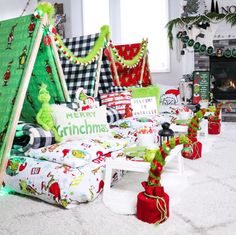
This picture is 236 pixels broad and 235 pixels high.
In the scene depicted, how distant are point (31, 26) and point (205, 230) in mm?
1904

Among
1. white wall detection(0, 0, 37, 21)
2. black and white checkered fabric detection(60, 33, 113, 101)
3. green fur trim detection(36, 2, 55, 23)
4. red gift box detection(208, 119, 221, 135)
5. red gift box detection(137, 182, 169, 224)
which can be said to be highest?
white wall detection(0, 0, 37, 21)

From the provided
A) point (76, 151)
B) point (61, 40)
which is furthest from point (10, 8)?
point (76, 151)

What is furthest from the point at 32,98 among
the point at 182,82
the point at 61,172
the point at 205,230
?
the point at 182,82

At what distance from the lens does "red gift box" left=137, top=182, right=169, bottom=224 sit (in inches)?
68.9

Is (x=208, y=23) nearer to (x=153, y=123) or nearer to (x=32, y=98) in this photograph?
(x=153, y=123)

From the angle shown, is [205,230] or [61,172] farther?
[61,172]

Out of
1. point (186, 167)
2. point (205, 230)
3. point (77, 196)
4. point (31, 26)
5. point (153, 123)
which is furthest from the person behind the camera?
point (153, 123)

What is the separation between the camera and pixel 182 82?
18.9ft

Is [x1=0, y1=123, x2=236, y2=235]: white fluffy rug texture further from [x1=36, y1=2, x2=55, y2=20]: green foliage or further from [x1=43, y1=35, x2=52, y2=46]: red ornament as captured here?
[x1=36, y1=2, x2=55, y2=20]: green foliage

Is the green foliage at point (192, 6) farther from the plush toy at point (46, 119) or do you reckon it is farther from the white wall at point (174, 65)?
the plush toy at point (46, 119)

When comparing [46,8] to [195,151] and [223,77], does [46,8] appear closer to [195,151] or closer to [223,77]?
[195,151]

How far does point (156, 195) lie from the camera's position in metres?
1.76

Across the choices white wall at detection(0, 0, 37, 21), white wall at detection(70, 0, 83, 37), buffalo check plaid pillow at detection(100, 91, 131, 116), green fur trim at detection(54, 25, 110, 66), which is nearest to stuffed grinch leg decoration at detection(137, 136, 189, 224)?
green fur trim at detection(54, 25, 110, 66)

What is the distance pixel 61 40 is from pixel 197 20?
3.14m
